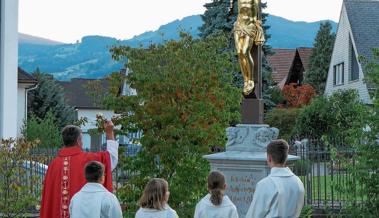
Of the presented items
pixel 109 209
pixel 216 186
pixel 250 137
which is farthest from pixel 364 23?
pixel 109 209

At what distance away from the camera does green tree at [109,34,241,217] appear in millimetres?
13469

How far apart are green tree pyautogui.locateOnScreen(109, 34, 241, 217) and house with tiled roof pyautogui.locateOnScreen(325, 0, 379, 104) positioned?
24.9m

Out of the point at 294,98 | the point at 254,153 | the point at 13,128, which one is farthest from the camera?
the point at 294,98

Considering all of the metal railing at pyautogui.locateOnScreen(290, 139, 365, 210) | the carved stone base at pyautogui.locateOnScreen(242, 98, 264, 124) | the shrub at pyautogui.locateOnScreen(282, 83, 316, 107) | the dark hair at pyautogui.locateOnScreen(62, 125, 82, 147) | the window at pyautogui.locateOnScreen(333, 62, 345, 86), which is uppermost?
the window at pyautogui.locateOnScreen(333, 62, 345, 86)

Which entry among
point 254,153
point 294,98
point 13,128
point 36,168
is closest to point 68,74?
point 294,98

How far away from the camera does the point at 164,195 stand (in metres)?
6.72

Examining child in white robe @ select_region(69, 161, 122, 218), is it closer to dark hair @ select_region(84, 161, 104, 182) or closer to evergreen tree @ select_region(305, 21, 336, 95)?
dark hair @ select_region(84, 161, 104, 182)

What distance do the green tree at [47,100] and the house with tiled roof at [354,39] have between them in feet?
52.0

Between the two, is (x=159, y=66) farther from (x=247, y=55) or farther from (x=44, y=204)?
(x=44, y=204)

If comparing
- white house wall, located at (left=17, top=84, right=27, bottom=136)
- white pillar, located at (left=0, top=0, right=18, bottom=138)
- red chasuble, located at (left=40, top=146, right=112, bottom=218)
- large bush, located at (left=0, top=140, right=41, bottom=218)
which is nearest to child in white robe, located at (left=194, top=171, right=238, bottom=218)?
red chasuble, located at (left=40, top=146, right=112, bottom=218)

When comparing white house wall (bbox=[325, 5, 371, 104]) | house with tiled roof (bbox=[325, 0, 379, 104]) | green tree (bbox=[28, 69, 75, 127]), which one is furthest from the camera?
green tree (bbox=[28, 69, 75, 127])

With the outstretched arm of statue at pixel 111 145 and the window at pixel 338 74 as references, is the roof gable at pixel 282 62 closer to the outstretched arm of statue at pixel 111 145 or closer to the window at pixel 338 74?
the window at pixel 338 74

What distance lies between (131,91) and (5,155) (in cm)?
410

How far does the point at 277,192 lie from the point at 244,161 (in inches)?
169
